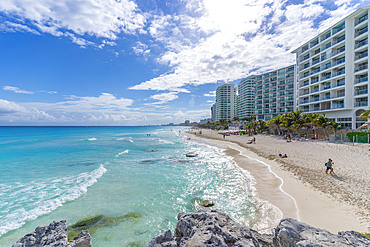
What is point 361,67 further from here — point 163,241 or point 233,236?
point 163,241

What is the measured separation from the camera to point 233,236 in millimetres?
3510

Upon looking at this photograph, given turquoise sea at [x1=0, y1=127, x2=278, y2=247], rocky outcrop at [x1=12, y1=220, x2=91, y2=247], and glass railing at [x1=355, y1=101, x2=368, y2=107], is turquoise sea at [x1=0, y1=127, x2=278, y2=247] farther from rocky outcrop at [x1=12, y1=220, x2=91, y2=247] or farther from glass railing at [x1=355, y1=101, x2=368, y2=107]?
glass railing at [x1=355, y1=101, x2=368, y2=107]

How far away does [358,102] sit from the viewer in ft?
119

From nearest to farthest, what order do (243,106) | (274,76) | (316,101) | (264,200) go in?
1. (264,200)
2. (316,101)
3. (274,76)
4. (243,106)

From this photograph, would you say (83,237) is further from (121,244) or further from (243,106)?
(243,106)

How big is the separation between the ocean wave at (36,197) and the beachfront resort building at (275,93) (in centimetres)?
8526

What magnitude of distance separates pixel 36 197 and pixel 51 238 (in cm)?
1022

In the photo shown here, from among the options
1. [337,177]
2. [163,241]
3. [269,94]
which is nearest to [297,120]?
[337,177]

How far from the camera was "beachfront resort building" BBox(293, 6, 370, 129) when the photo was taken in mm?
36200

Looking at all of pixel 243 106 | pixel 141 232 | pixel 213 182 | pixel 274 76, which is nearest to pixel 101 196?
pixel 141 232

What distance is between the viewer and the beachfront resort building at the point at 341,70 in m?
36.2

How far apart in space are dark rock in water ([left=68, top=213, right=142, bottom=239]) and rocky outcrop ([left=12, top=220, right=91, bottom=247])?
153 inches

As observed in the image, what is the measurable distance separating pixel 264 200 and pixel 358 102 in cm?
4439

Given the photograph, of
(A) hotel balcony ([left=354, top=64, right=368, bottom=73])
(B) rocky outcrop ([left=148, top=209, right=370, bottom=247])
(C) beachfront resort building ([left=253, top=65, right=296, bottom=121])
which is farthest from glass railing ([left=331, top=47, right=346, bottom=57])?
(B) rocky outcrop ([left=148, top=209, right=370, bottom=247])
